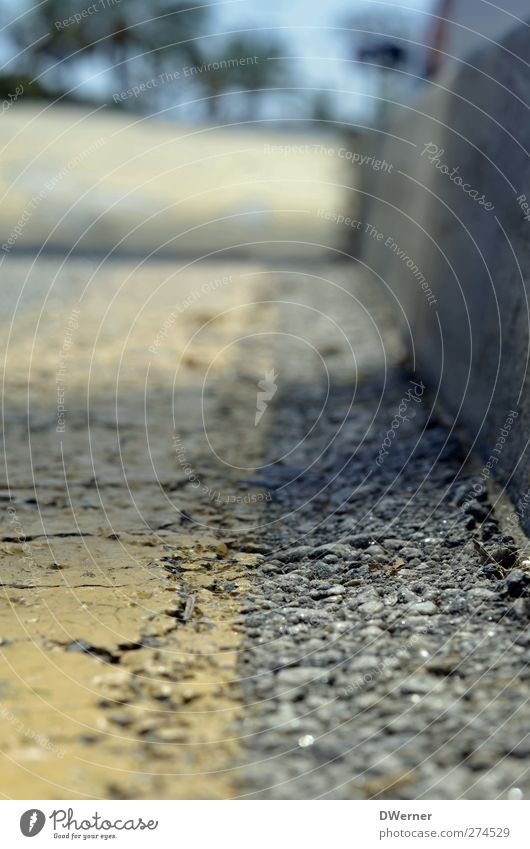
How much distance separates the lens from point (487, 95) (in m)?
4.77

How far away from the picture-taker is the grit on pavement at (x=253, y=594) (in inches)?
85.6

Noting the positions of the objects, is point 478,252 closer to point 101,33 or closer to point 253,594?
point 253,594

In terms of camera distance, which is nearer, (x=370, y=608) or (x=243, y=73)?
(x=370, y=608)

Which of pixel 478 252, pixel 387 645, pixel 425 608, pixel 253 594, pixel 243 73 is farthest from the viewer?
pixel 243 73

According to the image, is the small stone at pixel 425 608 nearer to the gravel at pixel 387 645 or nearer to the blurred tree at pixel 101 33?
the gravel at pixel 387 645

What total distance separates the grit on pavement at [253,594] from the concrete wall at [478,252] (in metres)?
0.25

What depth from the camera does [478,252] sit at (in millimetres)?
4531

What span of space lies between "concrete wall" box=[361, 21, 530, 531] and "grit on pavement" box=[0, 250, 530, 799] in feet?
0.83

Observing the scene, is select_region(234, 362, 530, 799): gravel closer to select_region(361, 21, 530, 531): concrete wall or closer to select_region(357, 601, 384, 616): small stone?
select_region(357, 601, 384, 616): small stone

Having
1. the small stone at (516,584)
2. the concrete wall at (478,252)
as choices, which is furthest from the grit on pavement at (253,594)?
the concrete wall at (478,252)

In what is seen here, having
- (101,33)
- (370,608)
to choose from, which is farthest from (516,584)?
(101,33)

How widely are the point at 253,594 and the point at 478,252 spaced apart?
2.43 m

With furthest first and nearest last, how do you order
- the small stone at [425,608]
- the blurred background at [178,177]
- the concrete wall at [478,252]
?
the blurred background at [178,177] → the concrete wall at [478,252] → the small stone at [425,608]
